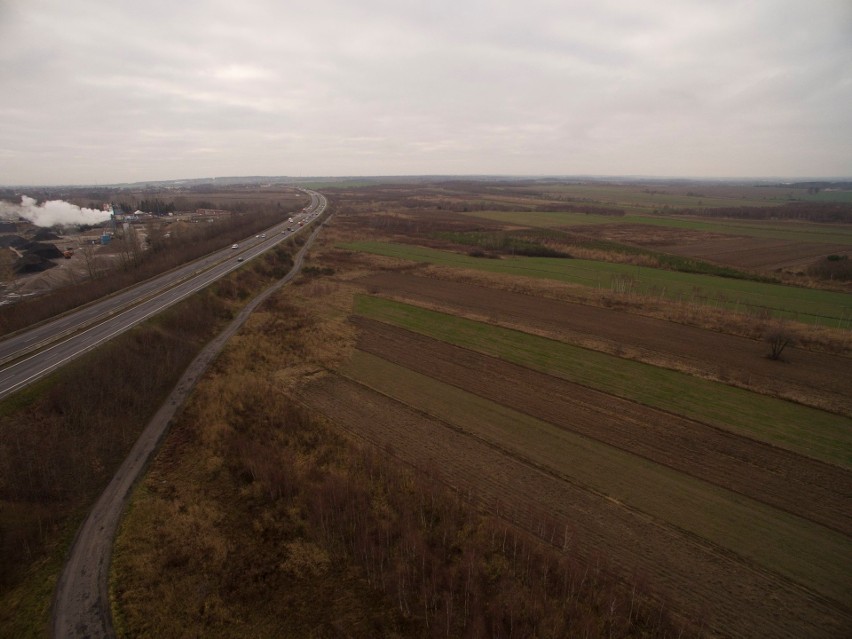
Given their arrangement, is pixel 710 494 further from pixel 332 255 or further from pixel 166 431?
pixel 332 255

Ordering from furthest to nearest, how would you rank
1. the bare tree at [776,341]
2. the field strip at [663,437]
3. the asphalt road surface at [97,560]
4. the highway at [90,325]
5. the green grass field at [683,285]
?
the green grass field at [683,285]
the bare tree at [776,341]
the highway at [90,325]
the field strip at [663,437]
the asphalt road surface at [97,560]

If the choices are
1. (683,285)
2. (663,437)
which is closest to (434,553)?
(663,437)

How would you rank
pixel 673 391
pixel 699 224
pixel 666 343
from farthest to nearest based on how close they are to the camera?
pixel 699 224 → pixel 666 343 → pixel 673 391

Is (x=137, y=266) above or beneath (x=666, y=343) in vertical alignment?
above

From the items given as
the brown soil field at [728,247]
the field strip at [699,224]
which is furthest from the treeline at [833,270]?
the field strip at [699,224]

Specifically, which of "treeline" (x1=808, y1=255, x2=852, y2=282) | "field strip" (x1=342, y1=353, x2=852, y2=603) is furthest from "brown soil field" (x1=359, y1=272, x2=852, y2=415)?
A: "treeline" (x1=808, y1=255, x2=852, y2=282)

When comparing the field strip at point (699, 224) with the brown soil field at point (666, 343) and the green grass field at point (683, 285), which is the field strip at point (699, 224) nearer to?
the green grass field at point (683, 285)

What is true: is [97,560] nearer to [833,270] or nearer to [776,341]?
[776,341]
